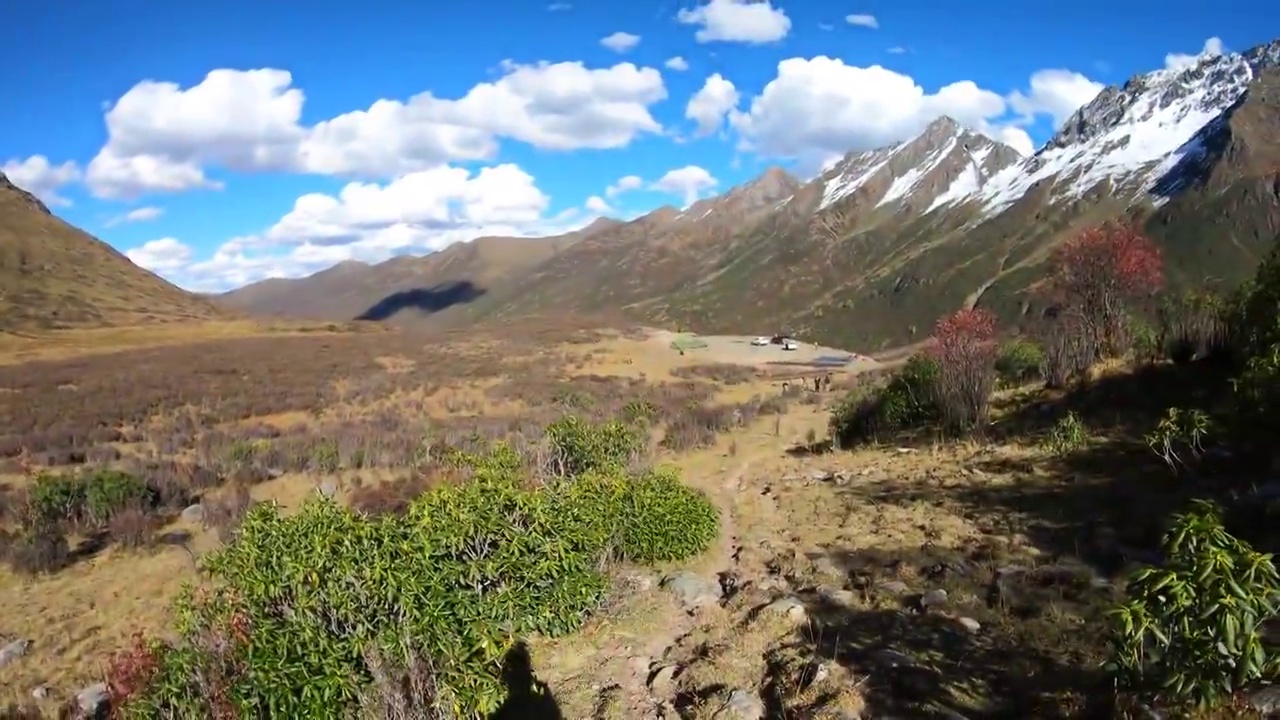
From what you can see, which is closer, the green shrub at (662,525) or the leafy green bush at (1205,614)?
the leafy green bush at (1205,614)

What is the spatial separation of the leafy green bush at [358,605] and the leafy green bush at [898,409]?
47.6ft

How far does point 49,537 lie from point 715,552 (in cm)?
1340

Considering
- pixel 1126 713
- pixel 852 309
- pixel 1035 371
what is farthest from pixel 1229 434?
pixel 852 309

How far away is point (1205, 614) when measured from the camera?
4488 millimetres

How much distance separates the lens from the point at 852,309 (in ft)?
541

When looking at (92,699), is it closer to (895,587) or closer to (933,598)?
(895,587)

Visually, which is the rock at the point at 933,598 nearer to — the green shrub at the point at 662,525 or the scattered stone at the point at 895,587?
the scattered stone at the point at 895,587

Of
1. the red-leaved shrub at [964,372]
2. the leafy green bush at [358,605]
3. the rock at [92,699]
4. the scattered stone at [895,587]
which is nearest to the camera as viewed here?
the leafy green bush at [358,605]

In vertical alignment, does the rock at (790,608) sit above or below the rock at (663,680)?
above

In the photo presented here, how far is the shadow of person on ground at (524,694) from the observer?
7945 millimetres

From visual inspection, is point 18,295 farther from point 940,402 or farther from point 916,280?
point 916,280

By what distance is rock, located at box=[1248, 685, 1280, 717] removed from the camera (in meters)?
4.79

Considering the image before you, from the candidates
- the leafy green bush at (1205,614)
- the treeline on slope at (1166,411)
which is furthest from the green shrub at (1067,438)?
the leafy green bush at (1205,614)

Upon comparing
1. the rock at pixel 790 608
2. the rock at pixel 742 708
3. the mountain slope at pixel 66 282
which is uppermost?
the mountain slope at pixel 66 282
